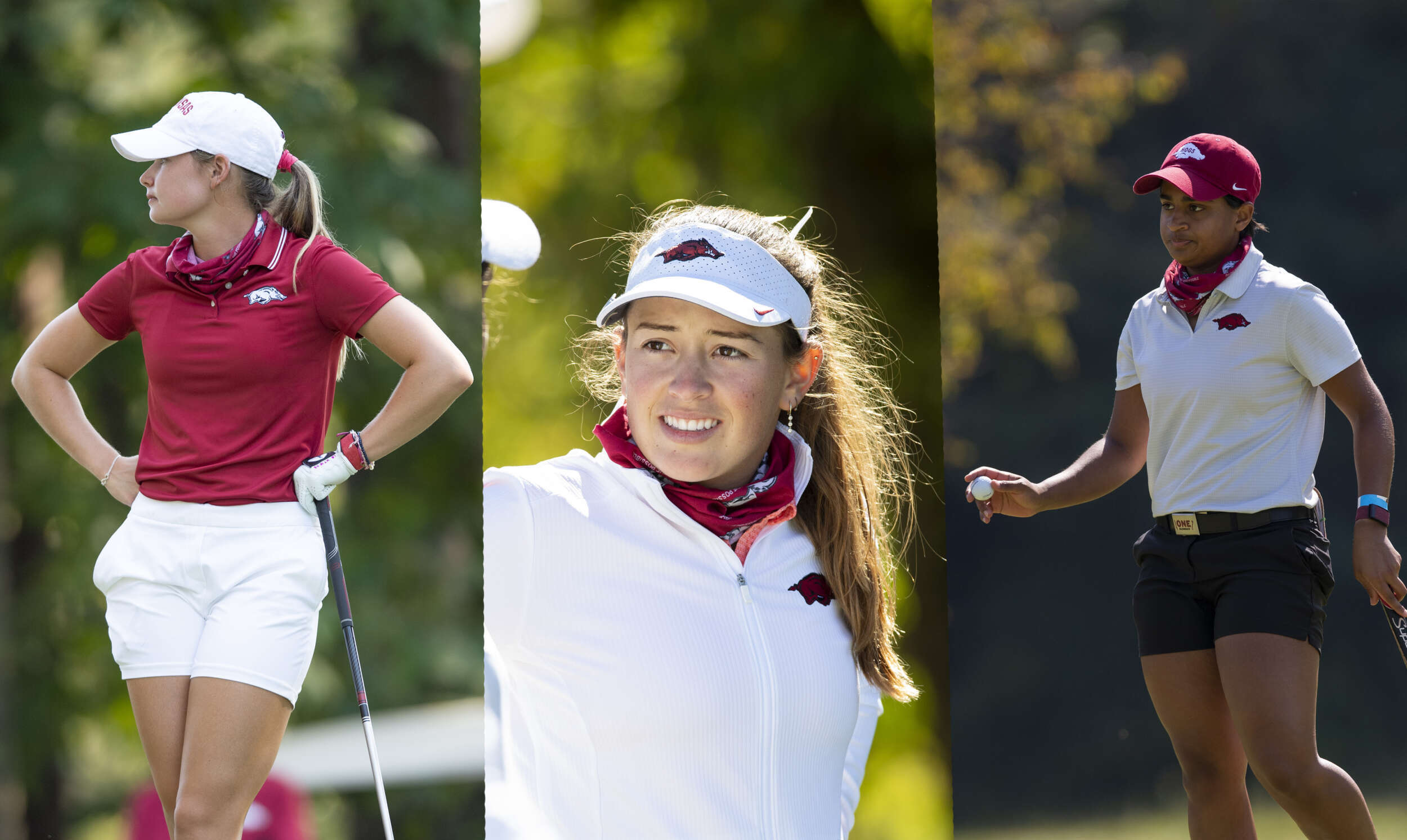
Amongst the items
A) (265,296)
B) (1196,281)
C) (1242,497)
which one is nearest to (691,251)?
(265,296)

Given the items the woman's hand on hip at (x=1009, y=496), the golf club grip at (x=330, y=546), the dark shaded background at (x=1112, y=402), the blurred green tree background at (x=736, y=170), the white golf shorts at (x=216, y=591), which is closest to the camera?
the white golf shorts at (x=216, y=591)

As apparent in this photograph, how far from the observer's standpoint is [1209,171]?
3.57 meters

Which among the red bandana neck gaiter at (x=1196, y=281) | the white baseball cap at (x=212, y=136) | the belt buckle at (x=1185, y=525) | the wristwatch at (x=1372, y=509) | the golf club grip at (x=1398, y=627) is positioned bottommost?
the golf club grip at (x=1398, y=627)

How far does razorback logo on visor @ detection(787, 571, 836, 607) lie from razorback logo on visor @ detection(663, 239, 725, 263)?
26.8 inches

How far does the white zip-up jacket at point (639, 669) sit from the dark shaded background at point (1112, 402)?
1155 mm

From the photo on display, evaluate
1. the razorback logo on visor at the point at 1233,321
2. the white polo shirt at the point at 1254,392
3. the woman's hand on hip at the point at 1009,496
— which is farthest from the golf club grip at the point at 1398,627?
the woman's hand on hip at the point at 1009,496

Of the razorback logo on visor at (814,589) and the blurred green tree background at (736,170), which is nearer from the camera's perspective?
the razorback logo on visor at (814,589)

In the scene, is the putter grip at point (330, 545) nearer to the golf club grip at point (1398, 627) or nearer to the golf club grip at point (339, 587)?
the golf club grip at point (339, 587)

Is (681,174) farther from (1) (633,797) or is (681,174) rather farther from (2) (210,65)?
(1) (633,797)

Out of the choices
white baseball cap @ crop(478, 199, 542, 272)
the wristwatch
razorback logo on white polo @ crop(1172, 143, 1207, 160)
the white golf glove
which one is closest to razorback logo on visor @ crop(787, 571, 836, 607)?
the white golf glove

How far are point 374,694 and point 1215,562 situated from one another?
7.07ft

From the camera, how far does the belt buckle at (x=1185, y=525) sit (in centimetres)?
340

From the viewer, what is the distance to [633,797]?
2.88 meters

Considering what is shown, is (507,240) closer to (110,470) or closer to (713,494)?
(713,494)
